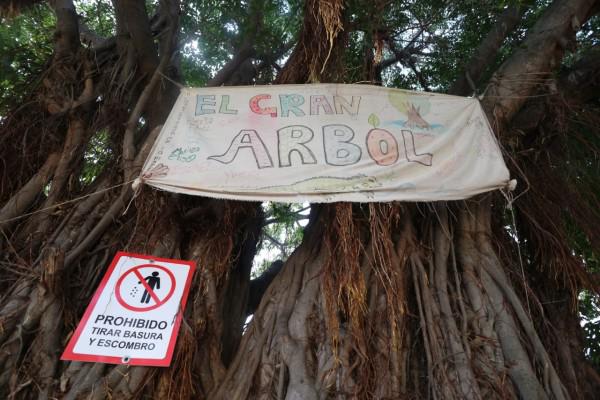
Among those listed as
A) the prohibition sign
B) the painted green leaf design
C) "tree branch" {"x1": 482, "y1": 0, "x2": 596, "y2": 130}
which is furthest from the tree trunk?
the painted green leaf design

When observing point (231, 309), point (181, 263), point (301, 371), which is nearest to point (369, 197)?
point (301, 371)

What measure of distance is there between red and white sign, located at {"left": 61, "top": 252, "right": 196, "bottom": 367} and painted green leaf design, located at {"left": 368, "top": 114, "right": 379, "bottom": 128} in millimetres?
1133

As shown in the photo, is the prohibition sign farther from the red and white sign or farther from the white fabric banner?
the white fabric banner

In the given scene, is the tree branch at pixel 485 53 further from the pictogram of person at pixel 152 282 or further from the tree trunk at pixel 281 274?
the pictogram of person at pixel 152 282

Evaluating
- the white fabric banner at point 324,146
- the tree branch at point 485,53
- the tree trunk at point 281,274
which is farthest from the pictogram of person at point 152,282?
the tree branch at point 485,53

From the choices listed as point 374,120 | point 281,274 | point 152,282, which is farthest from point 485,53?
point 152,282

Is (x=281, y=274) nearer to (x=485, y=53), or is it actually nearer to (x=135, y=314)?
(x=135, y=314)

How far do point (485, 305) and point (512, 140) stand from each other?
107 centimetres

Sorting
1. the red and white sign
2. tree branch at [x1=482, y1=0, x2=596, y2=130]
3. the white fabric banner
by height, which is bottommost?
the red and white sign

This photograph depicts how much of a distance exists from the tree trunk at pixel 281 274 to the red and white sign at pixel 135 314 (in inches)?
2.7

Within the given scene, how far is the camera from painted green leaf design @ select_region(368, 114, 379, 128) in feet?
6.59

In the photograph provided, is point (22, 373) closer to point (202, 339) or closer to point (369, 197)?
point (202, 339)

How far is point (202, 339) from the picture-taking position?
1.83m

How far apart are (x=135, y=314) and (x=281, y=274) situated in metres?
0.74
